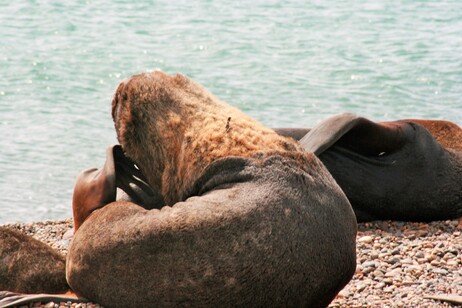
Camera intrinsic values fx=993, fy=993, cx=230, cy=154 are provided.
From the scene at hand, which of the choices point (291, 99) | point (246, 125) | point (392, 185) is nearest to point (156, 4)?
point (291, 99)

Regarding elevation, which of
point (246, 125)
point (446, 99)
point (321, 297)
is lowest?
point (446, 99)

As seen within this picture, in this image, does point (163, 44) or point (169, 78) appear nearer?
point (169, 78)

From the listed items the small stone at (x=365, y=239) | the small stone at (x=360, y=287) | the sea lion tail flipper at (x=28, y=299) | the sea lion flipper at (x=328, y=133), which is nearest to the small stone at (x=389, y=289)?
the small stone at (x=360, y=287)

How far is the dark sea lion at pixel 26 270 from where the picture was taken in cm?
539

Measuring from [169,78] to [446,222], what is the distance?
2.62 m

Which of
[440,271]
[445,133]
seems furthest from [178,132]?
[445,133]

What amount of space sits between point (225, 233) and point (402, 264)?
1.91 m

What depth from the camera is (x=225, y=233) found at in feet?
15.3

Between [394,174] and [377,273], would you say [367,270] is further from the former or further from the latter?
[394,174]

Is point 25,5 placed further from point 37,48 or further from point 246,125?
point 246,125

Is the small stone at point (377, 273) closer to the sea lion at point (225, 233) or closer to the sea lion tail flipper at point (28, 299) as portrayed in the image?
the sea lion at point (225, 233)

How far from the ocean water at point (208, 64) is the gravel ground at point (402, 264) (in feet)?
12.4

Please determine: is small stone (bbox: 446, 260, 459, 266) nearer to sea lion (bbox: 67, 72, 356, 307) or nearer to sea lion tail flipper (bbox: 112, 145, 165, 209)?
sea lion (bbox: 67, 72, 356, 307)

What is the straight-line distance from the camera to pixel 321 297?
16.1ft
